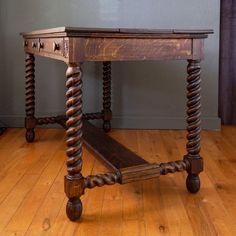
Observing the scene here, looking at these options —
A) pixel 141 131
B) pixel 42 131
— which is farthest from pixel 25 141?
pixel 141 131

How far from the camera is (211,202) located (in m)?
1.58

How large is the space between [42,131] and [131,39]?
154cm

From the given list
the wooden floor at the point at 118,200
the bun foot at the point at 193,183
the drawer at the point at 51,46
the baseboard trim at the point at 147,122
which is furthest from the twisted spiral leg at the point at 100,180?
the baseboard trim at the point at 147,122

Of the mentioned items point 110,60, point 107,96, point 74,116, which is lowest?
point 107,96

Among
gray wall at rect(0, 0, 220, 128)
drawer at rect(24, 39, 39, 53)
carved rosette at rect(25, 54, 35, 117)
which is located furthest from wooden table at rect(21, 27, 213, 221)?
gray wall at rect(0, 0, 220, 128)

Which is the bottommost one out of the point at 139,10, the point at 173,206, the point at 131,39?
the point at 173,206

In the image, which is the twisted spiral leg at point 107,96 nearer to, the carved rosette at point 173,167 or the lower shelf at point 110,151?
the lower shelf at point 110,151

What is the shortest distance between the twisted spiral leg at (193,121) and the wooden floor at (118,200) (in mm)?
72

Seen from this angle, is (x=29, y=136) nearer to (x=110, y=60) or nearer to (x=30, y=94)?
(x=30, y=94)

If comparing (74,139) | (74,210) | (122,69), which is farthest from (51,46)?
(122,69)

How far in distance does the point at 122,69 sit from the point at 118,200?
55.7 inches

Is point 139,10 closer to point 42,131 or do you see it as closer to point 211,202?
point 42,131

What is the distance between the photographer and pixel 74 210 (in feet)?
4.66

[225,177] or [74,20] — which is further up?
[74,20]
